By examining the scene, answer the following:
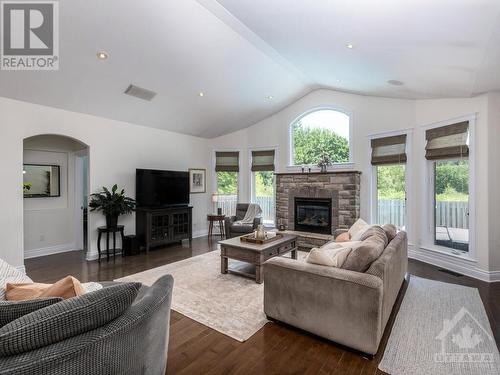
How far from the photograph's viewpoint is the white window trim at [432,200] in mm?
4059

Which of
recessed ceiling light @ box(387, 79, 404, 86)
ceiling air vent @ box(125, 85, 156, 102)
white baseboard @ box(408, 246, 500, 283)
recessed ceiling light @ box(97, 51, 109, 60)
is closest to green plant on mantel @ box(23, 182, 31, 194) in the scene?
ceiling air vent @ box(125, 85, 156, 102)

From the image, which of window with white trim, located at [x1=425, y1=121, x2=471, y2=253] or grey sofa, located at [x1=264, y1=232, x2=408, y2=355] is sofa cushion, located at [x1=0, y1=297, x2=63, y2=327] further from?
window with white trim, located at [x1=425, y1=121, x2=471, y2=253]

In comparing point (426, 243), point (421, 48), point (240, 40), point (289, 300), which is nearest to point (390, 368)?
point (289, 300)

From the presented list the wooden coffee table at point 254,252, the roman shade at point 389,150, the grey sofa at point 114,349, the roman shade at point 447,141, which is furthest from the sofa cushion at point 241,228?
the grey sofa at point 114,349

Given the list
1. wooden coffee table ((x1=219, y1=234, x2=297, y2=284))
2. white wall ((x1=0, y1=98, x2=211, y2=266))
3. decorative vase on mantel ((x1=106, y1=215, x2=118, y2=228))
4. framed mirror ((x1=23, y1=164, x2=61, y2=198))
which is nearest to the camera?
wooden coffee table ((x1=219, y1=234, x2=297, y2=284))

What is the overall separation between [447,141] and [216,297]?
14.7ft

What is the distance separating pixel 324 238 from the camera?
5.48 meters

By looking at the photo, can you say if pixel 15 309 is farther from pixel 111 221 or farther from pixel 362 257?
pixel 111 221

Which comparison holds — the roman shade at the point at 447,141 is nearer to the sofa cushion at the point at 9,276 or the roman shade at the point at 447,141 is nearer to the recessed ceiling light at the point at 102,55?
the recessed ceiling light at the point at 102,55

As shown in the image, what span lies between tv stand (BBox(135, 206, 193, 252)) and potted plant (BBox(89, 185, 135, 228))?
0.54 m

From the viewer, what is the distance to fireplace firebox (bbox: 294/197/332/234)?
5891 mm

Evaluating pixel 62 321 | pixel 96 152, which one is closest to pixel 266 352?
pixel 62 321

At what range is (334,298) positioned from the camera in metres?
2.25

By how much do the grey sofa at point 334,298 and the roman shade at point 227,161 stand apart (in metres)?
4.98
